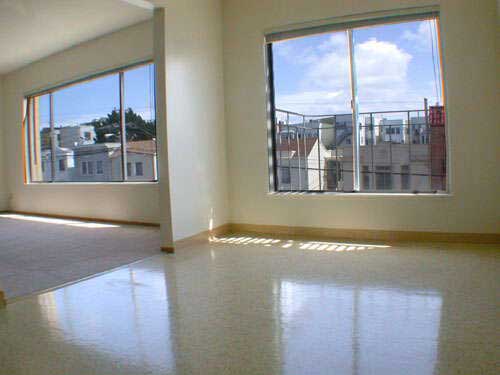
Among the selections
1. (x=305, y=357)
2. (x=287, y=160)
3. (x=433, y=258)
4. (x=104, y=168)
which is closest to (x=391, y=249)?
(x=433, y=258)

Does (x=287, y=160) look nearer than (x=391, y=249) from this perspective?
No

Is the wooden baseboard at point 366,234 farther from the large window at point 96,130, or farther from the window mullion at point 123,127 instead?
the window mullion at point 123,127

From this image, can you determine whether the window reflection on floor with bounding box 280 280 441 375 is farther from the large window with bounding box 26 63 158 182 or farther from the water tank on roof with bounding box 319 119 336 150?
the large window with bounding box 26 63 158 182

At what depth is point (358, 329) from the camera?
247 centimetres

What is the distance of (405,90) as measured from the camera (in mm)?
4949

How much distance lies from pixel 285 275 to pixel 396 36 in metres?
3.04

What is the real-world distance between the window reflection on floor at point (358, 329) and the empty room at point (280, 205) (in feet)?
0.05

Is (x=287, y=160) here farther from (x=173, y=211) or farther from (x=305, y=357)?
(x=305, y=357)

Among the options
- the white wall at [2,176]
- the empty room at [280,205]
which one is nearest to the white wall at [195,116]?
the empty room at [280,205]

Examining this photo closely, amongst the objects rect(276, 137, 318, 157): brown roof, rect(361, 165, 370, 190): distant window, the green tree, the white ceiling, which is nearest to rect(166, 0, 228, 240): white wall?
rect(276, 137, 318, 157): brown roof

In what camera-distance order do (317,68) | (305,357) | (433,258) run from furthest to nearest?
(317,68), (433,258), (305,357)

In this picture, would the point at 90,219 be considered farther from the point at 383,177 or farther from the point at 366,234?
the point at 383,177

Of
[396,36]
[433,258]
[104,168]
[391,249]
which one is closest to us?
[433,258]

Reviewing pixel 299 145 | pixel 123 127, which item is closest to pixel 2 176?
pixel 123 127
